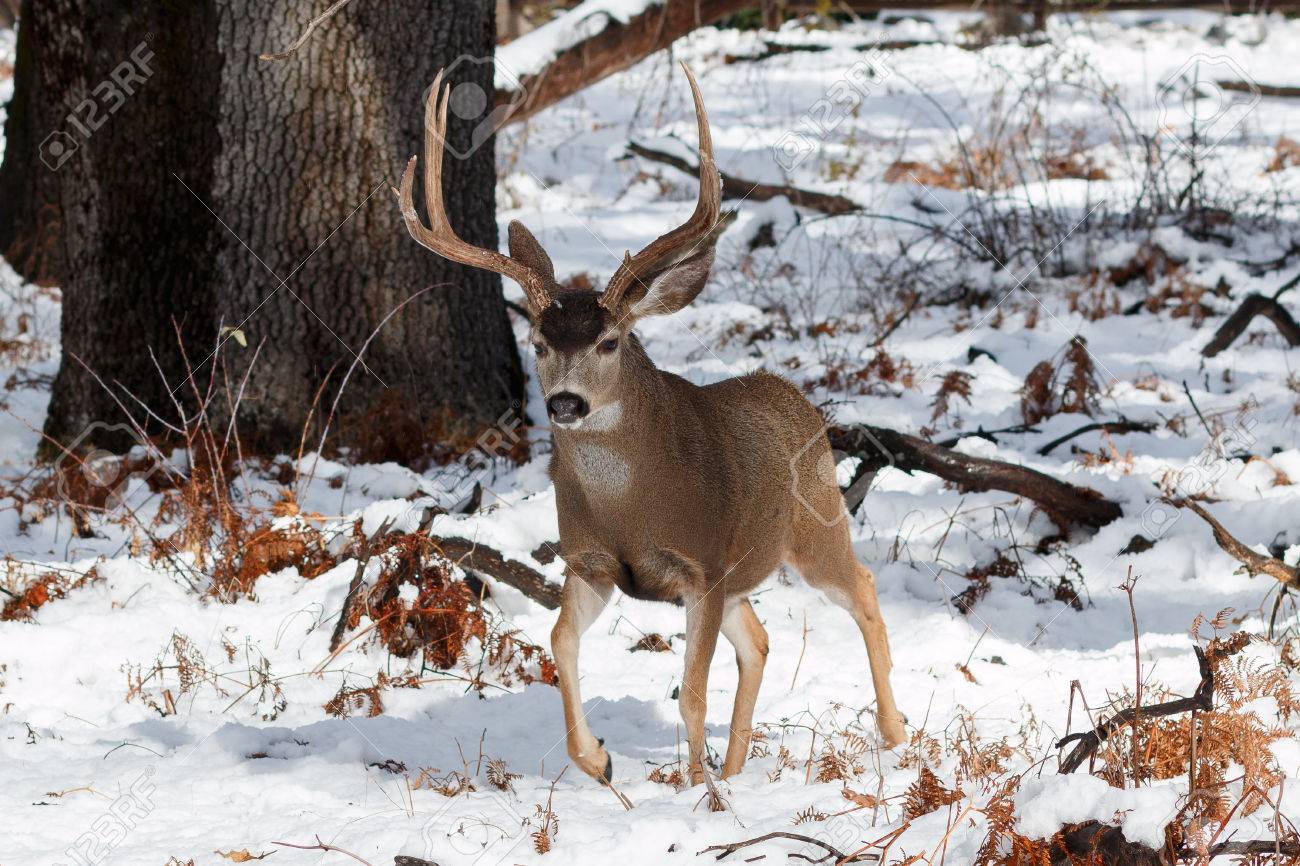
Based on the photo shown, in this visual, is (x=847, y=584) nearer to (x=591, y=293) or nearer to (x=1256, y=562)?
(x=1256, y=562)

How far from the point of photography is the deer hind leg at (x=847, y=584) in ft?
16.1

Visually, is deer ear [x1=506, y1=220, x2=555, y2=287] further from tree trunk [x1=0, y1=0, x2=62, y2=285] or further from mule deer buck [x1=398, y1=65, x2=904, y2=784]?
tree trunk [x1=0, y1=0, x2=62, y2=285]

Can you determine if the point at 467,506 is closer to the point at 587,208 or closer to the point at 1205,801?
the point at 1205,801

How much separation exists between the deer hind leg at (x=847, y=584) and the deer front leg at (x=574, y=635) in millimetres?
934

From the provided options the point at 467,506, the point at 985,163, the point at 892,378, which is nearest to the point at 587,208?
the point at 985,163

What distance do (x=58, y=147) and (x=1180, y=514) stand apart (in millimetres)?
5496

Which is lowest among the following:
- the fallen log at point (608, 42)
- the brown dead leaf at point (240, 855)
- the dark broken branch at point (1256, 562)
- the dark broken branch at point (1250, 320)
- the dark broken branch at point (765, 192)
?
the brown dead leaf at point (240, 855)

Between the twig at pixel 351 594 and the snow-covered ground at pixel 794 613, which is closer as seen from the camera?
the snow-covered ground at pixel 794 613

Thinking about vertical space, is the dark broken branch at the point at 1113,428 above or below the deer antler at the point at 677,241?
below

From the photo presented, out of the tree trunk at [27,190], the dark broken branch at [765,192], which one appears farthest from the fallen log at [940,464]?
the tree trunk at [27,190]

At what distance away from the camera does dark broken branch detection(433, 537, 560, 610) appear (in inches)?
202

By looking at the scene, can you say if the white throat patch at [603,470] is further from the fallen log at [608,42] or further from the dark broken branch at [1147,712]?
the fallen log at [608,42]

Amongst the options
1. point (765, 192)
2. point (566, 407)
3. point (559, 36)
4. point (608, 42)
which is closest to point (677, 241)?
point (566, 407)

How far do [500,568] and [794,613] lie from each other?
4.22ft
